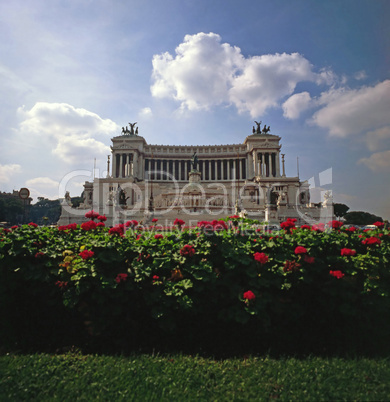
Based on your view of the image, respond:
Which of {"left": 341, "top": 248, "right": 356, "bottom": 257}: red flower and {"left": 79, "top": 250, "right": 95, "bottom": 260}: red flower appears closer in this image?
{"left": 79, "top": 250, "right": 95, "bottom": 260}: red flower

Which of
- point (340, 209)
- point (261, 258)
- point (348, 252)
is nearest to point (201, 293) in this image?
point (261, 258)

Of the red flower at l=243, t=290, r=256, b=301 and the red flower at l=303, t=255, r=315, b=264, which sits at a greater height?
the red flower at l=303, t=255, r=315, b=264

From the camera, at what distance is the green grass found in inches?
148

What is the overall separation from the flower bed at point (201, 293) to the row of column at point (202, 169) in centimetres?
7319

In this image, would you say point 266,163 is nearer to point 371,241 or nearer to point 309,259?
point 371,241

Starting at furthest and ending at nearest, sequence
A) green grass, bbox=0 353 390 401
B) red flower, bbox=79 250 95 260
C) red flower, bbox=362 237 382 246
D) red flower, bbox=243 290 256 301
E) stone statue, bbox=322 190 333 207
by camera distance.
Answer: stone statue, bbox=322 190 333 207 → red flower, bbox=362 237 382 246 → red flower, bbox=79 250 95 260 → red flower, bbox=243 290 256 301 → green grass, bbox=0 353 390 401

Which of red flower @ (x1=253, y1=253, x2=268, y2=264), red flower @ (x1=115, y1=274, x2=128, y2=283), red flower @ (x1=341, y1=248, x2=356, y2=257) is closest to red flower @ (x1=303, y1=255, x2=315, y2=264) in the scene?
red flower @ (x1=341, y1=248, x2=356, y2=257)

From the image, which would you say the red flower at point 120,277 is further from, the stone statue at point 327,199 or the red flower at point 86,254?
the stone statue at point 327,199

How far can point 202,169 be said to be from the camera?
80.4m

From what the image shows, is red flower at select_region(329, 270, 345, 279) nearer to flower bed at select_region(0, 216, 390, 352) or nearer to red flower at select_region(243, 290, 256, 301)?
flower bed at select_region(0, 216, 390, 352)

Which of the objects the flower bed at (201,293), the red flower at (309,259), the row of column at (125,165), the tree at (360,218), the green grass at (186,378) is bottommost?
the green grass at (186,378)

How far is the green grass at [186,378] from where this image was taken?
12.3ft

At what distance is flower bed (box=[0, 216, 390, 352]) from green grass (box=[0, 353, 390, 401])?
497 millimetres

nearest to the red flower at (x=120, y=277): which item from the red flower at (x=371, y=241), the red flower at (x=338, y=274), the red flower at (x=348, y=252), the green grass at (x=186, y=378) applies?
the green grass at (x=186, y=378)
